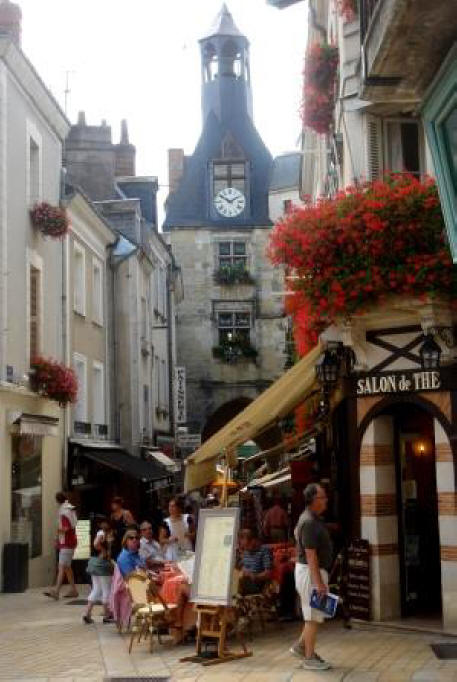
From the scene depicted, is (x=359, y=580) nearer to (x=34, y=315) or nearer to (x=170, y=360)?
(x=34, y=315)

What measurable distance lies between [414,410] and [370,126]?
3777 mm

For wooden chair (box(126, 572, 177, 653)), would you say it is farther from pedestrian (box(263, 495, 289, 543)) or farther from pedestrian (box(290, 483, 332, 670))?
pedestrian (box(263, 495, 289, 543))

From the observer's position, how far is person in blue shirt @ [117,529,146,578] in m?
12.3

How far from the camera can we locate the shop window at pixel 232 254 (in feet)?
137

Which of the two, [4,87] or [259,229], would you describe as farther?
[259,229]

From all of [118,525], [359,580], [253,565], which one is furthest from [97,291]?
[359,580]

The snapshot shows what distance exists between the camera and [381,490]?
488 inches

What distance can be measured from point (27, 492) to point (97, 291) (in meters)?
8.26

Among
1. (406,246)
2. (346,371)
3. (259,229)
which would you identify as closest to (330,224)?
(406,246)

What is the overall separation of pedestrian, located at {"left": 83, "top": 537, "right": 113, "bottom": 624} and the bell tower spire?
35703 mm

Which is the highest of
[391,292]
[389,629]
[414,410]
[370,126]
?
[370,126]

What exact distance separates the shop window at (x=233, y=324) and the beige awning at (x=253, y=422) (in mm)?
27422

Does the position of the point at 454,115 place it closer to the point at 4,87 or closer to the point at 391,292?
the point at 391,292

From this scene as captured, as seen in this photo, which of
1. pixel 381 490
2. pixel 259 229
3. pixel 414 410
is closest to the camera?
pixel 381 490
